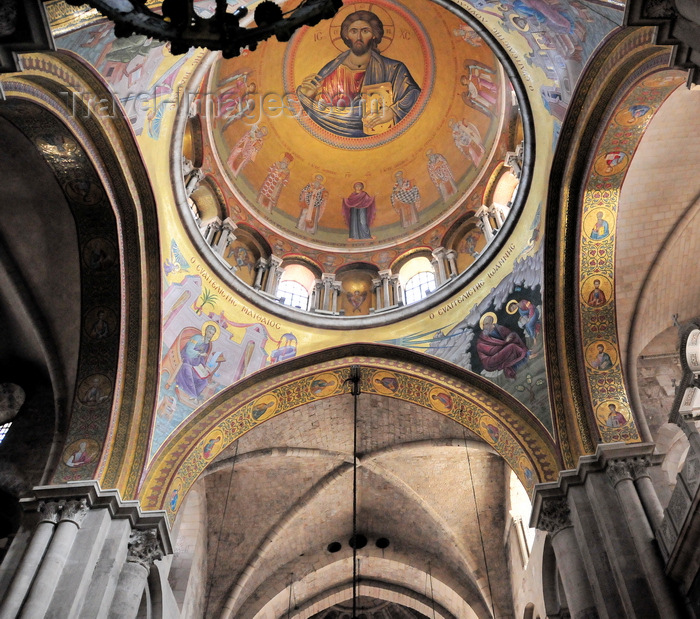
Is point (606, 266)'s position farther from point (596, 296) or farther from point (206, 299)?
point (206, 299)

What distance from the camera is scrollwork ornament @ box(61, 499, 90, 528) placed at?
9641mm

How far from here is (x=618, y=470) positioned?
32.1ft

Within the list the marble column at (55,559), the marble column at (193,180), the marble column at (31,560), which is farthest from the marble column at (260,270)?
the marble column at (31,560)

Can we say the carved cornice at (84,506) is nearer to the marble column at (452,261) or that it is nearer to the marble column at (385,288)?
the marble column at (385,288)

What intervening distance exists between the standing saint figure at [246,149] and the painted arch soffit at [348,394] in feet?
17.0

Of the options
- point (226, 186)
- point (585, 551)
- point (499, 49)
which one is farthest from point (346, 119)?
point (585, 551)

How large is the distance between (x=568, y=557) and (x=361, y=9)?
12940 millimetres

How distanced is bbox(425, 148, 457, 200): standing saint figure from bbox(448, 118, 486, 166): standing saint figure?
56 centimetres

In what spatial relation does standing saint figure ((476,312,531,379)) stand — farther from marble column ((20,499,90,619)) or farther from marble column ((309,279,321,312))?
marble column ((20,499,90,619))

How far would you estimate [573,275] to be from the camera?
38.2 feet

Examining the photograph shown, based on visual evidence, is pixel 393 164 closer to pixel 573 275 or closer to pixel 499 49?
pixel 499 49

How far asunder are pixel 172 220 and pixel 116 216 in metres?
1.39

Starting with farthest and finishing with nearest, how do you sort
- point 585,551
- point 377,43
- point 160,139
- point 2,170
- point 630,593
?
1. point 377,43
2. point 160,139
3. point 2,170
4. point 585,551
5. point 630,593

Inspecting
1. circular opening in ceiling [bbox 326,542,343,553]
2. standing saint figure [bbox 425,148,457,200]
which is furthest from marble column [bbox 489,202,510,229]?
circular opening in ceiling [bbox 326,542,343,553]
